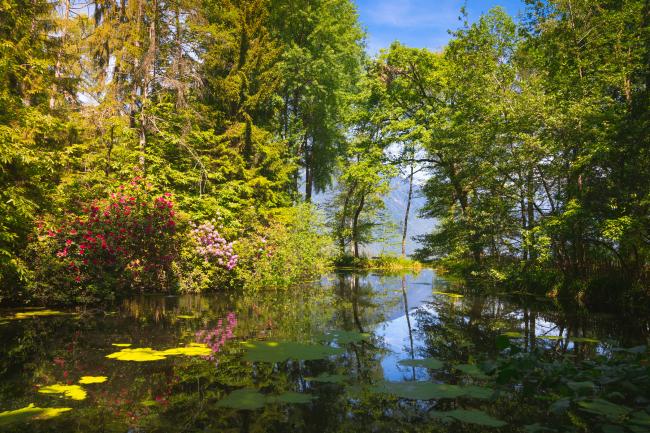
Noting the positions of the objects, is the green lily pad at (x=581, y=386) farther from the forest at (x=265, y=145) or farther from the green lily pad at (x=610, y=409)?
the forest at (x=265, y=145)

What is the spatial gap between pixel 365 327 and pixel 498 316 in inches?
130

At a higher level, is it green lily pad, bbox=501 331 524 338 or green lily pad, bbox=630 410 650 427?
green lily pad, bbox=630 410 650 427

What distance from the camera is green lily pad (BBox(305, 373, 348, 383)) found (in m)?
3.89

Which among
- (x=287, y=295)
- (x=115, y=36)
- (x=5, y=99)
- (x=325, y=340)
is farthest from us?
(x=115, y=36)

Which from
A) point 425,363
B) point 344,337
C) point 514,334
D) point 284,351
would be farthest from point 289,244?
point 425,363

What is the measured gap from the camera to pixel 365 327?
6.91 metres

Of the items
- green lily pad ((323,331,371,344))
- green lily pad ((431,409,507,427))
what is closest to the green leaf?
green lily pad ((431,409,507,427))

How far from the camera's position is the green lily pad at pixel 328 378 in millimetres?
3887

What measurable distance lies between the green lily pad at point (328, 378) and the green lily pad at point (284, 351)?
18.5 inches

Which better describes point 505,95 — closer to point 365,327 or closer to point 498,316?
point 498,316

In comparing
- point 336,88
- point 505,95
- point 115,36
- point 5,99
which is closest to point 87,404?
point 5,99

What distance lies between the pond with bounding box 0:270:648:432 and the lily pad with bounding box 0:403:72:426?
0.04 ft

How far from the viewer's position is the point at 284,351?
4.76 m

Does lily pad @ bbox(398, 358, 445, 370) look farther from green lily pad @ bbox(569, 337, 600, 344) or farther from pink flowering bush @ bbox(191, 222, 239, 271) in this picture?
pink flowering bush @ bbox(191, 222, 239, 271)
